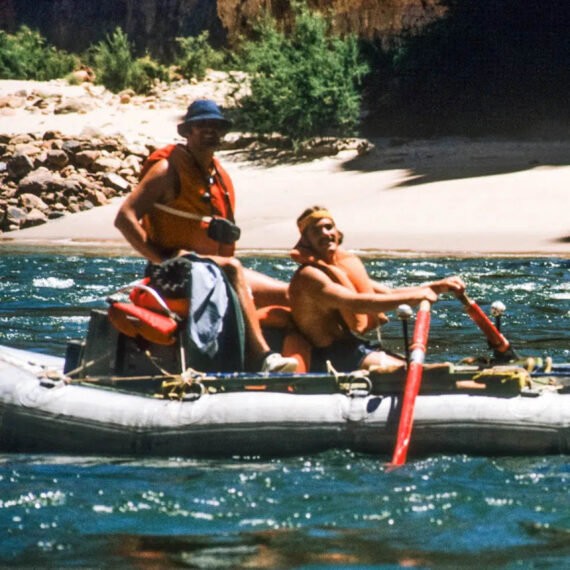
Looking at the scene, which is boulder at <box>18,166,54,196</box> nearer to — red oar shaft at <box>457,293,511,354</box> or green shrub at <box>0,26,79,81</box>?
green shrub at <box>0,26,79,81</box>

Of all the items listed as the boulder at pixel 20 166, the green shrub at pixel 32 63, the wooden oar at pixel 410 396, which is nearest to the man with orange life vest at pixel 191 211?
the wooden oar at pixel 410 396

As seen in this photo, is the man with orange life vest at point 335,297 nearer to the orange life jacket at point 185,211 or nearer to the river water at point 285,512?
the orange life jacket at point 185,211

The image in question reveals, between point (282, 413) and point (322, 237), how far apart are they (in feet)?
2.77

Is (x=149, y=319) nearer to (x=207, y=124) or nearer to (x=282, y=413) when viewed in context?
(x=282, y=413)

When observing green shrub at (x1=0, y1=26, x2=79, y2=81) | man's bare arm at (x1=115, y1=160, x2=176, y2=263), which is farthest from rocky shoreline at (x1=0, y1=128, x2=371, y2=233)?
man's bare arm at (x1=115, y1=160, x2=176, y2=263)

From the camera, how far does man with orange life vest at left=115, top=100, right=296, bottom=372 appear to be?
19.3 feet

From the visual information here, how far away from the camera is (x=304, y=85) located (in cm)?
2430

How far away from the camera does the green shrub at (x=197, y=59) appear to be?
107 feet

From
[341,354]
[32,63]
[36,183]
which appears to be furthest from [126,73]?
[341,354]

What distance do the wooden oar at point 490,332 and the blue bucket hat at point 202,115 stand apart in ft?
4.86

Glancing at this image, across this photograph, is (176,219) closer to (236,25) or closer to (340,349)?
(340,349)

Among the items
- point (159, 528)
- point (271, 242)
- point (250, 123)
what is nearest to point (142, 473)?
point (159, 528)

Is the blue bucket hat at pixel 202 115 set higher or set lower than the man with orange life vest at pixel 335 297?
higher

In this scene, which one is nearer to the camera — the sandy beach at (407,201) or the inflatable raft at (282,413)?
the inflatable raft at (282,413)
